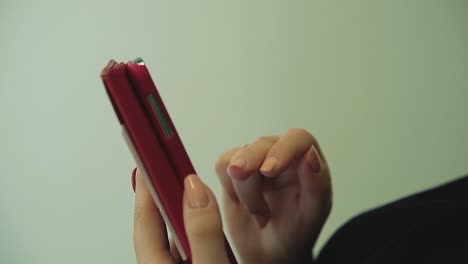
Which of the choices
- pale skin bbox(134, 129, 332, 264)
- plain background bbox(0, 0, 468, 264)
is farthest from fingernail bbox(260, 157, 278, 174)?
plain background bbox(0, 0, 468, 264)

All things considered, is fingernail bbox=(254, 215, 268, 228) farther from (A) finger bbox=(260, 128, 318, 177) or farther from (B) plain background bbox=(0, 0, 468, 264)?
(B) plain background bbox=(0, 0, 468, 264)

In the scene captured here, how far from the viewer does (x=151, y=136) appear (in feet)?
0.73

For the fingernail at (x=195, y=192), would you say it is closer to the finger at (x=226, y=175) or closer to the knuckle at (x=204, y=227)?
the knuckle at (x=204, y=227)

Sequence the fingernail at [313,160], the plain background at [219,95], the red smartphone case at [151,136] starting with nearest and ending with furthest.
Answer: the red smartphone case at [151,136] < the fingernail at [313,160] < the plain background at [219,95]

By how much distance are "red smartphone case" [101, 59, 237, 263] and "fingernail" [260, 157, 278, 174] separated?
0.07 meters

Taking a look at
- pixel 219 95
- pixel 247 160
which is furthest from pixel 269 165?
pixel 219 95

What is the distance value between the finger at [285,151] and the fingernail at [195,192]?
7 centimetres

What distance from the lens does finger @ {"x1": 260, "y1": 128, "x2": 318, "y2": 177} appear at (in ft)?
0.96

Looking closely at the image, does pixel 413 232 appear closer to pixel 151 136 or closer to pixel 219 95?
pixel 151 136

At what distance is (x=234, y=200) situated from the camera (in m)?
0.37

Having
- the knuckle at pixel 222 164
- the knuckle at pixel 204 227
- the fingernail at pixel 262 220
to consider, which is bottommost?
the fingernail at pixel 262 220

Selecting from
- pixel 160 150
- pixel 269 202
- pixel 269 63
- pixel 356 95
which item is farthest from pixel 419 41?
pixel 160 150

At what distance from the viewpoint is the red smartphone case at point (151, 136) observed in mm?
210

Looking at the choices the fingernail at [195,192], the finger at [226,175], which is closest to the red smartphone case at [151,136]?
the fingernail at [195,192]
